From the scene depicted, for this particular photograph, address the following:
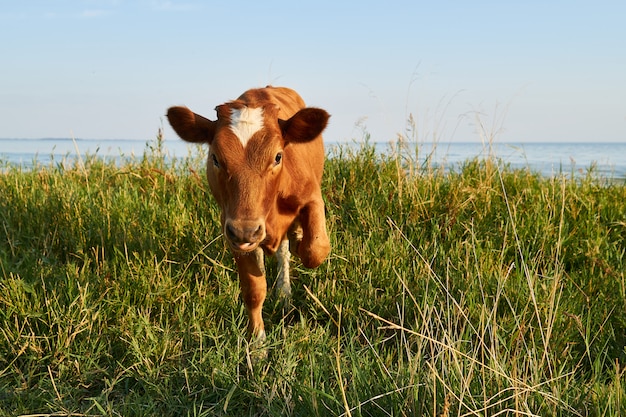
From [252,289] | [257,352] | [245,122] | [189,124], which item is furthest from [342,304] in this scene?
[189,124]

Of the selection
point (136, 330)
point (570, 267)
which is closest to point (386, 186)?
point (570, 267)

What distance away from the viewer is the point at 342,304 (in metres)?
4.18

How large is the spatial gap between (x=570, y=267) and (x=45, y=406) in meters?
3.90

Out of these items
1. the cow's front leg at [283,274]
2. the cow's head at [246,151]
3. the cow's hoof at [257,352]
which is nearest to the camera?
the cow's hoof at [257,352]

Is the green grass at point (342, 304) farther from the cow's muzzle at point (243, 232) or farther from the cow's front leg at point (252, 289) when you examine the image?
the cow's muzzle at point (243, 232)

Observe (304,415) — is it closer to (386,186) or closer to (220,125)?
(220,125)

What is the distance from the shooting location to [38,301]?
396cm

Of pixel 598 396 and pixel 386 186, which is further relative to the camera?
pixel 386 186

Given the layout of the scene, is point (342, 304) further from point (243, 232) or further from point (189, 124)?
point (189, 124)

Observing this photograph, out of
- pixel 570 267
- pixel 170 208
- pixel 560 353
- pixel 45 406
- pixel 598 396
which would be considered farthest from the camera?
pixel 170 208

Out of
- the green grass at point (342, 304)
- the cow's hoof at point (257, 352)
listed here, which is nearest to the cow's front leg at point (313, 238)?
the green grass at point (342, 304)

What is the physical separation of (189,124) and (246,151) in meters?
0.60

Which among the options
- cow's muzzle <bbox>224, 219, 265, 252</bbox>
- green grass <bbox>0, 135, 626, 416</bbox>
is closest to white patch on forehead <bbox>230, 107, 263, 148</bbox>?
cow's muzzle <bbox>224, 219, 265, 252</bbox>

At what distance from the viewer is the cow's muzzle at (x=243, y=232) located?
10.8 feet
